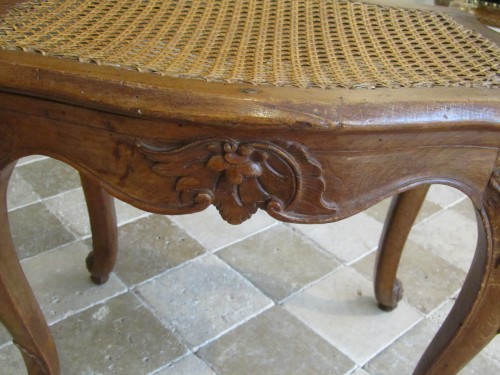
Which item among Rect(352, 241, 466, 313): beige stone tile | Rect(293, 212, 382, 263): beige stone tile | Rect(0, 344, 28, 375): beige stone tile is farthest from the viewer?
Rect(293, 212, 382, 263): beige stone tile

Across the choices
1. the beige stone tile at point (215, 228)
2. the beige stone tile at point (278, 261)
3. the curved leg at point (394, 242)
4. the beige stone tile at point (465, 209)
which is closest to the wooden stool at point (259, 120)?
the curved leg at point (394, 242)

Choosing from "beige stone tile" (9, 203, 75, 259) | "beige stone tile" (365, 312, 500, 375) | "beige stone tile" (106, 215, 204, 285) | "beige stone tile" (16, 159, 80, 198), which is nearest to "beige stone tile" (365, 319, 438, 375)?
"beige stone tile" (365, 312, 500, 375)

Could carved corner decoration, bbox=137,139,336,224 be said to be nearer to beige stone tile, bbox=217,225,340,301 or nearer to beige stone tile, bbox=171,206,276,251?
beige stone tile, bbox=217,225,340,301

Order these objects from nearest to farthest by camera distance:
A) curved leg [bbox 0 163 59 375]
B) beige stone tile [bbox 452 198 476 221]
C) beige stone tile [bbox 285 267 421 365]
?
curved leg [bbox 0 163 59 375]
beige stone tile [bbox 285 267 421 365]
beige stone tile [bbox 452 198 476 221]

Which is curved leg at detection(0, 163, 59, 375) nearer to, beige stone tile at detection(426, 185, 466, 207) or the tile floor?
the tile floor

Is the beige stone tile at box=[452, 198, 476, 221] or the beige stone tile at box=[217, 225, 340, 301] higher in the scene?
the beige stone tile at box=[217, 225, 340, 301]

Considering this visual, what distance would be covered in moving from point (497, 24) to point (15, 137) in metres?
0.69

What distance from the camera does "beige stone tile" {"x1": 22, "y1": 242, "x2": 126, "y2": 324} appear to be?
3.49ft

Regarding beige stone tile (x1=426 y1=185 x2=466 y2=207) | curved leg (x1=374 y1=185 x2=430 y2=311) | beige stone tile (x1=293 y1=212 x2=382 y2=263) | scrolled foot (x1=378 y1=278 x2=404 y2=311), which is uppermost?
curved leg (x1=374 y1=185 x2=430 y2=311)

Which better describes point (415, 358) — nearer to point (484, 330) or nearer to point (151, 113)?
point (484, 330)

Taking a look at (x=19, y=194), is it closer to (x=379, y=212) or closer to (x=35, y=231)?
(x=35, y=231)

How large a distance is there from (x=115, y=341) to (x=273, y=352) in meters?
0.29

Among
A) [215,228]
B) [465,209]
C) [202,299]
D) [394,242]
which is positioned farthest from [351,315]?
[465,209]

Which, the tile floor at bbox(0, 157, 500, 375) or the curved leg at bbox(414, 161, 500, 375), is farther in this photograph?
the tile floor at bbox(0, 157, 500, 375)
